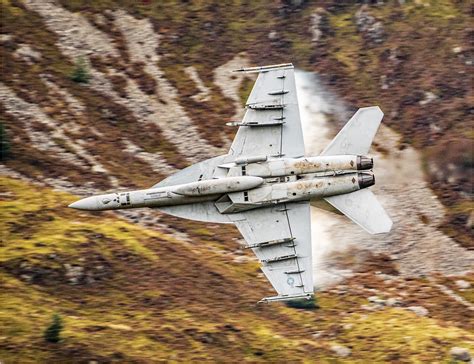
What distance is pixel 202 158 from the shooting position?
9112cm

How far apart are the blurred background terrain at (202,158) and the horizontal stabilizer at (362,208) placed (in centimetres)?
1060

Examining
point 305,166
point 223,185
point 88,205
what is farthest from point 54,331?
point 305,166

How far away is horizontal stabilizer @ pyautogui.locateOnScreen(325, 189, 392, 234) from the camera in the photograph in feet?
200

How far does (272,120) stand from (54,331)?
61.2 ft

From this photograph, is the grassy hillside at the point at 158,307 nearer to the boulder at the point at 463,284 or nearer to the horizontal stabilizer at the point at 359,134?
the boulder at the point at 463,284

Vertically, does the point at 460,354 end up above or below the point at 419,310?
above

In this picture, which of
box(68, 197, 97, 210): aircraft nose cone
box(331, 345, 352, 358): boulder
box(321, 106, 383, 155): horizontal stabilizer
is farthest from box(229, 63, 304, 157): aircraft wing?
box(331, 345, 352, 358): boulder

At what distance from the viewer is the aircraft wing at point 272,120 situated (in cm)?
6219

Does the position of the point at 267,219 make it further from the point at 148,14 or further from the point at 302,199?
the point at 148,14

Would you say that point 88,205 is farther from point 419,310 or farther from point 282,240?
point 419,310

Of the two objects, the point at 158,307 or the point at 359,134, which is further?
the point at 158,307

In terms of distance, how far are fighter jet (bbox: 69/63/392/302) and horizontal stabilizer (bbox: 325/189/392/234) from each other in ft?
0.20

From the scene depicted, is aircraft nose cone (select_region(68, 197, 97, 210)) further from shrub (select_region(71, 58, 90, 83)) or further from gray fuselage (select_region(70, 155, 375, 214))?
shrub (select_region(71, 58, 90, 83))

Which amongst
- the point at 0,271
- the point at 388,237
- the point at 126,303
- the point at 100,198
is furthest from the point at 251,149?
the point at 388,237
